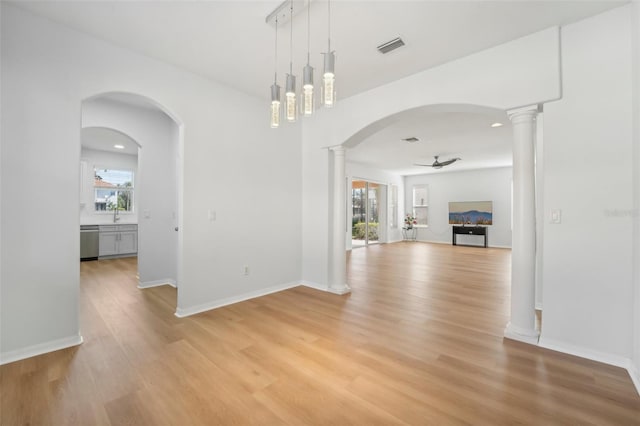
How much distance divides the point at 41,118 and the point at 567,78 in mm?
4640

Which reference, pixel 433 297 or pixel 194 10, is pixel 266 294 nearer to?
pixel 433 297

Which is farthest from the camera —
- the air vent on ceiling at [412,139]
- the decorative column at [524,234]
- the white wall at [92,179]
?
the white wall at [92,179]

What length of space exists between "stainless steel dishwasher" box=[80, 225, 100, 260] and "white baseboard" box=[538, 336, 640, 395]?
8.56m

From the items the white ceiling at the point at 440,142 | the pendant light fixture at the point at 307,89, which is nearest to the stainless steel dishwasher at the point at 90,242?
the white ceiling at the point at 440,142

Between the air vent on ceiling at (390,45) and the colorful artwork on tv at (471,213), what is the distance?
887 centimetres

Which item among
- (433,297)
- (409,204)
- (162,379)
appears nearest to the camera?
(162,379)

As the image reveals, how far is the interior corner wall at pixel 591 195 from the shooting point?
2.17 metres

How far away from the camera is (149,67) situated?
2.97m

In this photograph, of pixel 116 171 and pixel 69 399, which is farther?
pixel 116 171

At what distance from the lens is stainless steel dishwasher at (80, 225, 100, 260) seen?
21.1ft

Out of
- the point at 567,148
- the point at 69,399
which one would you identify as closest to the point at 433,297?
the point at 567,148

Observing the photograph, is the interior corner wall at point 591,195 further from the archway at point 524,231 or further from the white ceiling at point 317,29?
the white ceiling at point 317,29

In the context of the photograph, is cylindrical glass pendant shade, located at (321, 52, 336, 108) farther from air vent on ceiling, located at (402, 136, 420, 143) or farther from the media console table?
the media console table

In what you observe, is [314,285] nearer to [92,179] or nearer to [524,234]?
[524,234]
